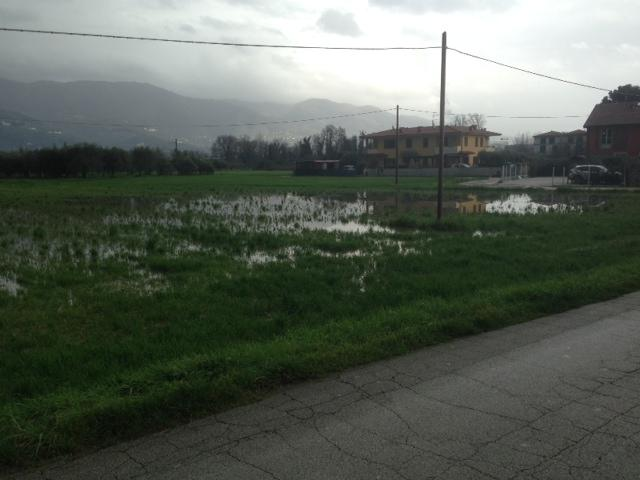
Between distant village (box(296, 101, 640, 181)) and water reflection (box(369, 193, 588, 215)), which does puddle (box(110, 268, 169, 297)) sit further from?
distant village (box(296, 101, 640, 181))

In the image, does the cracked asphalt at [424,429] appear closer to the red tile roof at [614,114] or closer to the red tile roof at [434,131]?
the red tile roof at [614,114]

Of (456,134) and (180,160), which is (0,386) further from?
(456,134)

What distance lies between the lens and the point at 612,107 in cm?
6756

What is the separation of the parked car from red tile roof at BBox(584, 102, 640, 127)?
16.0 meters

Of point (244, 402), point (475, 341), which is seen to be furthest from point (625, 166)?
point (244, 402)

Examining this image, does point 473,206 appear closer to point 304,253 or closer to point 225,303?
point 304,253

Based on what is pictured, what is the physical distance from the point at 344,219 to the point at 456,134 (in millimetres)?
70006

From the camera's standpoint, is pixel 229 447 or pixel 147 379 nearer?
pixel 229 447

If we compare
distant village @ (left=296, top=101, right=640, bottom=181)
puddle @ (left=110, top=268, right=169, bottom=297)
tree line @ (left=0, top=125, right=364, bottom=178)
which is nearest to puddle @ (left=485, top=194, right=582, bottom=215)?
puddle @ (left=110, top=268, right=169, bottom=297)

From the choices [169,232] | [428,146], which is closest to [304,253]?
[169,232]

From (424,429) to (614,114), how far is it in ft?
230

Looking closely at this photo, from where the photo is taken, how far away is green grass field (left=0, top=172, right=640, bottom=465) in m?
5.32

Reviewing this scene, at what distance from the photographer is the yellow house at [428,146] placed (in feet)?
294

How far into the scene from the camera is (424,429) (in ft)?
15.8
